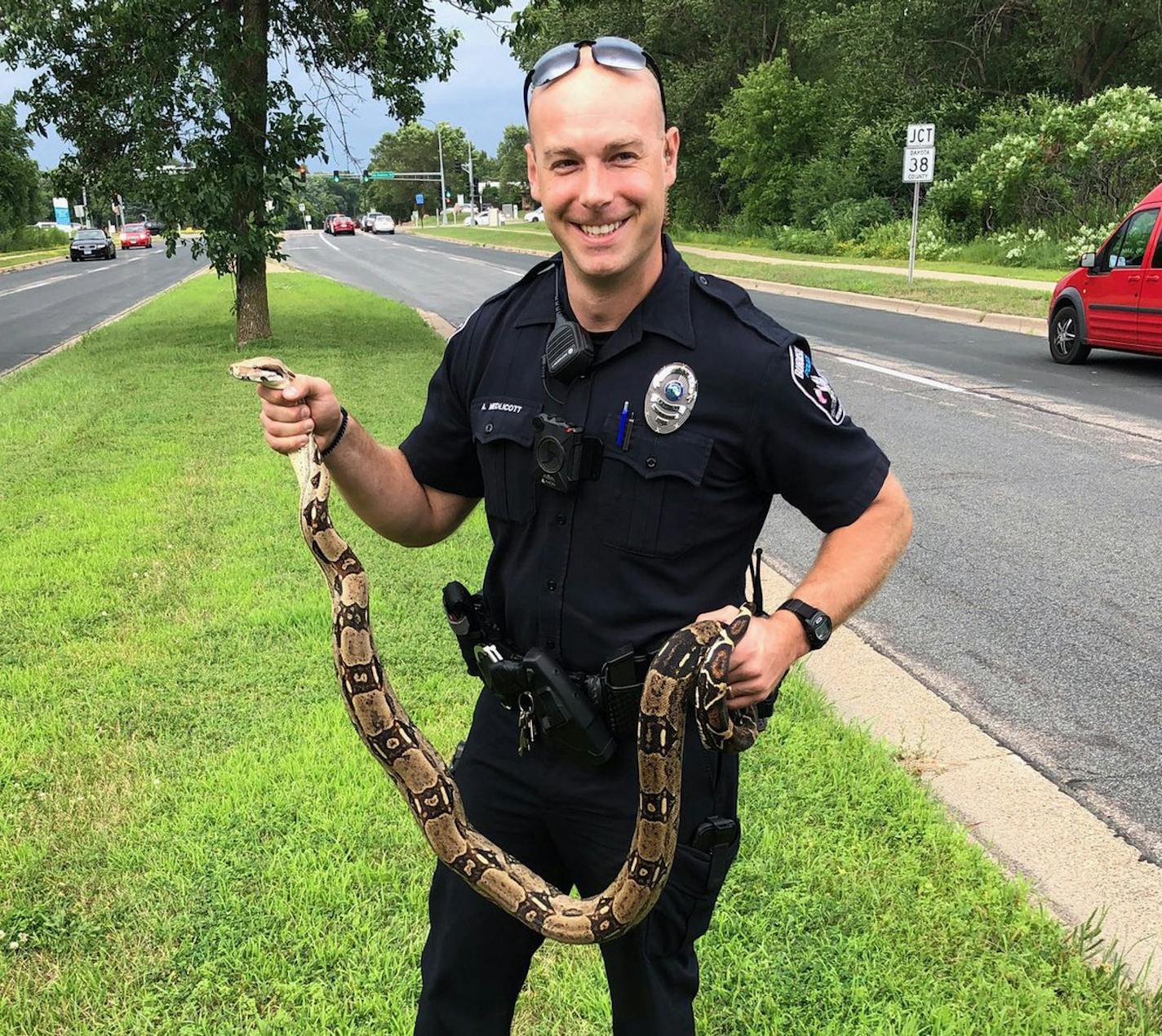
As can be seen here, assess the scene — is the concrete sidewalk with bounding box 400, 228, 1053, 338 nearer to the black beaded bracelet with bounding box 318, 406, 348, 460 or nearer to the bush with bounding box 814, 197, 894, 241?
the bush with bounding box 814, 197, 894, 241

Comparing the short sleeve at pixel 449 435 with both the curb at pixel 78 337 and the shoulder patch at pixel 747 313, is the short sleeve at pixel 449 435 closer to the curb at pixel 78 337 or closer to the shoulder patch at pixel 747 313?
the shoulder patch at pixel 747 313

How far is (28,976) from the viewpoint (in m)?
3.11

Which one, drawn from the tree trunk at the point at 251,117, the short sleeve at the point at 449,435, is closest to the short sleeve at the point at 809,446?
the short sleeve at the point at 449,435

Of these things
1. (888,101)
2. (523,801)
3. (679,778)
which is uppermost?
(888,101)

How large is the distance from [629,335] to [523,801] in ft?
3.48

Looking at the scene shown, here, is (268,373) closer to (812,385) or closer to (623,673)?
(623,673)

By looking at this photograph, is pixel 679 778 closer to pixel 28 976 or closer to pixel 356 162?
pixel 28 976

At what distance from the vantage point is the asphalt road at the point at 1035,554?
4516mm

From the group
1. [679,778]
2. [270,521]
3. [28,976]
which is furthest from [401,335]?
[679,778]

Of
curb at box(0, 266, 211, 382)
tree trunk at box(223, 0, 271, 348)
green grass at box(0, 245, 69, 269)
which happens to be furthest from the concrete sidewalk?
green grass at box(0, 245, 69, 269)

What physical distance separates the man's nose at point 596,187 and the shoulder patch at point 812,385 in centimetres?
48

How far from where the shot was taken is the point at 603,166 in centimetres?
201

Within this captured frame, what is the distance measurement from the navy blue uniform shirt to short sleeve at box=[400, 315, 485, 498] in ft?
0.72

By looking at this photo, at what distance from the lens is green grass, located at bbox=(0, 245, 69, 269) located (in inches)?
2072
